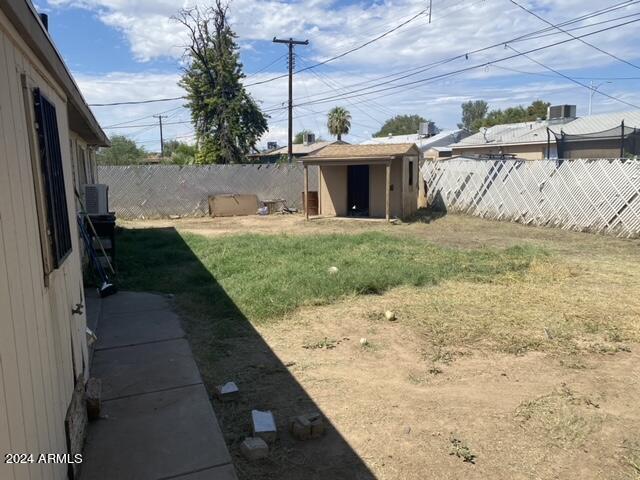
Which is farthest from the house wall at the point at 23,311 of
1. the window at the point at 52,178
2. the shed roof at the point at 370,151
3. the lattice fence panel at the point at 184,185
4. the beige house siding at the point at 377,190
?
the lattice fence panel at the point at 184,185

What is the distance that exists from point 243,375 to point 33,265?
2301 mm

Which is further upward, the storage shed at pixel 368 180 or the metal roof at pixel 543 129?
the metal roof at pixel 543 129

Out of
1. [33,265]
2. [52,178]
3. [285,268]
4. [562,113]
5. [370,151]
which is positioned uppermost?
[562,113]

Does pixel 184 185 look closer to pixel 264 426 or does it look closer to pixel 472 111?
pixel 264 426

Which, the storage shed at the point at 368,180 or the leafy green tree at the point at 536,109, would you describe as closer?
the storage shed at the point at 368,180

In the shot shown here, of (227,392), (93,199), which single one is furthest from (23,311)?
(93,199)

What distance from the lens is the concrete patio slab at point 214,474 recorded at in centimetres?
264

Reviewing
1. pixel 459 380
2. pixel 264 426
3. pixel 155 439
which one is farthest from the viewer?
pixel 459 380

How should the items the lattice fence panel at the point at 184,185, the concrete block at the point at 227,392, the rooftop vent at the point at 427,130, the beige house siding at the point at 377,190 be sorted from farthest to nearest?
1. the rooftop vent at the point at 427,130
2. the lattice fence panel at the point at 184,185
3. the beige house siding at the point at 377,190
4. the concrete block at the point at 227,392

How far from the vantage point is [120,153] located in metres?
38.0

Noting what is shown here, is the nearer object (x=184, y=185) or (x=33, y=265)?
(x=33, y=265)

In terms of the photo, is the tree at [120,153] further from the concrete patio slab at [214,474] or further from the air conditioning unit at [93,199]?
the concrete patio slab at [214,474]

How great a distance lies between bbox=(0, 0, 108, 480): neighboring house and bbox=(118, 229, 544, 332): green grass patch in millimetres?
2825

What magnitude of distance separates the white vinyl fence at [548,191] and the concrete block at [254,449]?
37.5 feet
